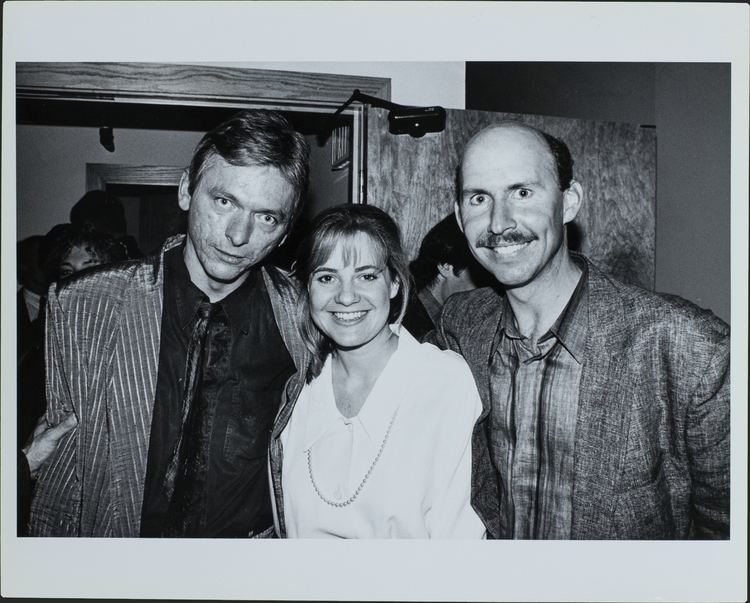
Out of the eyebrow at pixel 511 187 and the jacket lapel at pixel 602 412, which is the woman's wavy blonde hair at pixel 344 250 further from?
the jacket lapel at pixel 602 412

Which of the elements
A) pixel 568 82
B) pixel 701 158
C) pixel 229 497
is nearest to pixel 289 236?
pixel 229 497

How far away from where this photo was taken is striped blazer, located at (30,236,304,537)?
5.37ft

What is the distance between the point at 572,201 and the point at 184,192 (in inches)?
38.4

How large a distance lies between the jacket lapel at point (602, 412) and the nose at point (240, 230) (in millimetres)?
852

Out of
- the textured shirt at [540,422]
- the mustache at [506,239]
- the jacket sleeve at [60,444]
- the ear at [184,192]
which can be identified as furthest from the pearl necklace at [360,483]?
the ear at [184,192]

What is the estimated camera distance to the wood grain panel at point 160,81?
1.68 meters

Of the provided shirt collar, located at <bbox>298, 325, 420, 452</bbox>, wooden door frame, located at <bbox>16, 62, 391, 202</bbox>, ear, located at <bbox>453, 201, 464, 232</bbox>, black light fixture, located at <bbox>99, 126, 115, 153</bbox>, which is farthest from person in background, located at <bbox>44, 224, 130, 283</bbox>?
ear, located at <bbox>453, 201, 464, 232</bbox>

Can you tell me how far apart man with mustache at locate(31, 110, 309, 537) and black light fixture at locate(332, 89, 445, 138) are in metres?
0.25

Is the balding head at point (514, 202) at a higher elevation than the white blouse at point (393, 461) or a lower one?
higher

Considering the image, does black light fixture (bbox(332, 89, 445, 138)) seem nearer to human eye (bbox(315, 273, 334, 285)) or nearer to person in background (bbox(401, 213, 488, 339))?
person in background (bbox(401, 213, 488, 339))

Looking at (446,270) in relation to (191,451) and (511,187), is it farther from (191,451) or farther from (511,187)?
(191,451)

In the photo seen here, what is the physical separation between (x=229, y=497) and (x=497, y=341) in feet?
2.56

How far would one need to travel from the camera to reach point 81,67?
1.68 m
